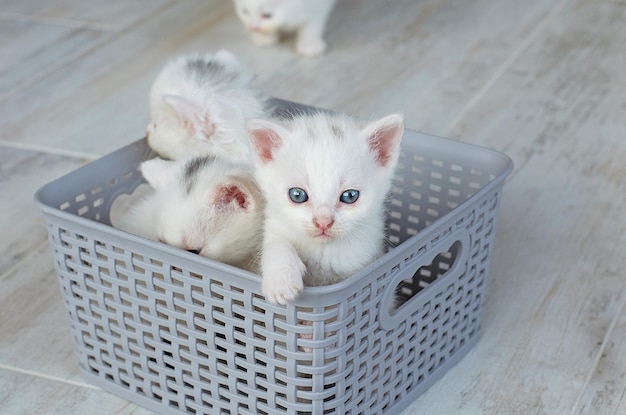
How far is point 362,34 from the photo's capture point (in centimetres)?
280

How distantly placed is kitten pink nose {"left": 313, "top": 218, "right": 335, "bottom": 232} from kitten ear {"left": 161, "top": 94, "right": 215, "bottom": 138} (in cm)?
48

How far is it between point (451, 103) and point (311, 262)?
1.22 metres

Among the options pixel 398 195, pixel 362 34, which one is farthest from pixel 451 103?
pixel 398 195

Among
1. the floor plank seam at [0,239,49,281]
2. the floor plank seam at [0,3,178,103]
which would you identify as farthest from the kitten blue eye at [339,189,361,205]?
the floor plank seam at [0,3,178,103]

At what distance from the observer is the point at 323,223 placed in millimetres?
1142

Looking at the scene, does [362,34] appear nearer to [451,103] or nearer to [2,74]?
[451,103]

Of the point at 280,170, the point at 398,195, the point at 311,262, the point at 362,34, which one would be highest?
the point at 280,170

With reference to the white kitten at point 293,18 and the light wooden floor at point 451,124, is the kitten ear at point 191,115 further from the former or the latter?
the white kitten at point 293,18

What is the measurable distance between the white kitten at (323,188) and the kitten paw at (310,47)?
1.43 metres

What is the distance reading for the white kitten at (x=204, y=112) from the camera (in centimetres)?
156

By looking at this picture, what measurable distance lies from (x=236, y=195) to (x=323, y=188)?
18 cm

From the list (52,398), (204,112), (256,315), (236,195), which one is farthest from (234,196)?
(52,398)

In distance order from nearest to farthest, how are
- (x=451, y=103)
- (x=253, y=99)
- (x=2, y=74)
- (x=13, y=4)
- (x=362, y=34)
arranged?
1. (x=253, y=99)
2. (x=451, y=103)
3. (x=2, y=74)
4. (x=362, y=34)
5. (x=13, y=4)

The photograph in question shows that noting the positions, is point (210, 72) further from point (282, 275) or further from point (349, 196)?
point (282, 275)
